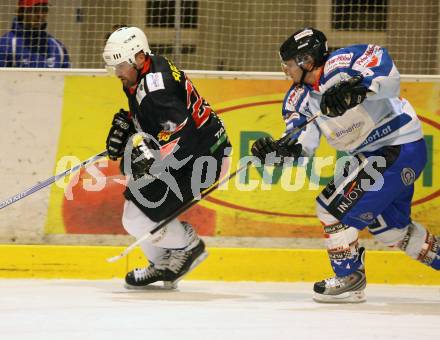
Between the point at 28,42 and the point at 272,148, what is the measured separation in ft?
6.87

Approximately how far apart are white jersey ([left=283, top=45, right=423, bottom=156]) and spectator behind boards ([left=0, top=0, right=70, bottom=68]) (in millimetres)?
A: 1833

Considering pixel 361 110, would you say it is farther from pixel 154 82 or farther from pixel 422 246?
pixel 154 82

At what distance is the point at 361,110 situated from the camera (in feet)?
15.8

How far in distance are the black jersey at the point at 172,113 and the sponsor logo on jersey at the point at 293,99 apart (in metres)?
0.43

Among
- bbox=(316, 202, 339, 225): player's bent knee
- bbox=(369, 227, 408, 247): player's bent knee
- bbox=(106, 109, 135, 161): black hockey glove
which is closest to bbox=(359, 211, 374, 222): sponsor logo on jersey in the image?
bbox=(316, 202, 339, 225): player's bent knee

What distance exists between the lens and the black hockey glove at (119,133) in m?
5.16

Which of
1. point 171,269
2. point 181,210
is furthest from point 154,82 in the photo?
point 171,269

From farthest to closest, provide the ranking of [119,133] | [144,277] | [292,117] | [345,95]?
[144,277] → [119,133] → [292,117] → [345,95]

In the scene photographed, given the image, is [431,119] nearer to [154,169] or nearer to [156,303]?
[154,169]

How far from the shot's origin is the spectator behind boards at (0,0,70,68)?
6.16 metres

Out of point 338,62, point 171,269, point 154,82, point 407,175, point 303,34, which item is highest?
point 303,34

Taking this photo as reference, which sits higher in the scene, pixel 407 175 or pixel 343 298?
pixel 407 175

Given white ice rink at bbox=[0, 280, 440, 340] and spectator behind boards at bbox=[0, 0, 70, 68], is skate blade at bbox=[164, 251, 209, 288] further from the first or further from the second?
spectator behind boards at bbox=[0, 0, 70, 68]

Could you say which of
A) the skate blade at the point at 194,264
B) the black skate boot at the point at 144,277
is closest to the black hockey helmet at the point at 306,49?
the skate blade at the point at 194,264
